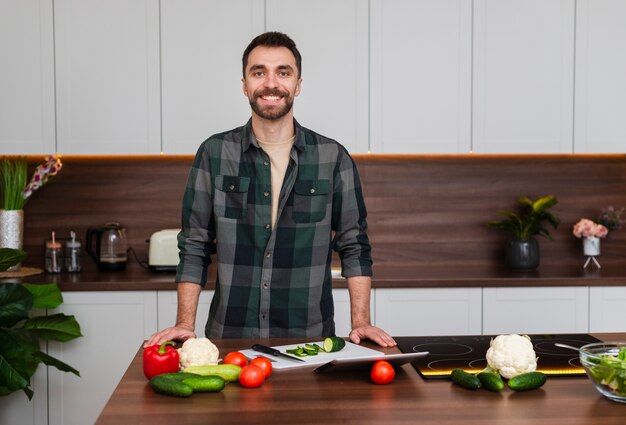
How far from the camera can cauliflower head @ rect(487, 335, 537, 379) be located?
5.41 feet

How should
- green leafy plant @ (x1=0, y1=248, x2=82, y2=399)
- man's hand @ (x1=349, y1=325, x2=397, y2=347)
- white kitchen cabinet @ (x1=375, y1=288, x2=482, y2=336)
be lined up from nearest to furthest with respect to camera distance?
man's hand @ (x1=349, y1=325, x2=397, y2=347) < green leafy plant @ (x1=0, y1=248, x2=82, y2=399) < white kitchen cabinet @ (x1=375, y1=288, x2=482, y2=336)

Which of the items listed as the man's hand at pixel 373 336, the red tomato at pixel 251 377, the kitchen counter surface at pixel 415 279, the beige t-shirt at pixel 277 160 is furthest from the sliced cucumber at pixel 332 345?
the kitchen counter surface at pixel 415 279

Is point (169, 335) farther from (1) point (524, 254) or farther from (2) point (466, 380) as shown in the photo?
(1) point (524, 254)

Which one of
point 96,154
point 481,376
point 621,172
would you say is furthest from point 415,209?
point 481,376

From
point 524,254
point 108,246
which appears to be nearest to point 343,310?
point 524,254

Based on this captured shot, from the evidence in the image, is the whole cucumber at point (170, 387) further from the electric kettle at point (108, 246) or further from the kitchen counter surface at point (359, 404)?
the electric kettle at point (108, 246)

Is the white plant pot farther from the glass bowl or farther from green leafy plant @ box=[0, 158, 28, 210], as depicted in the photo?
green leafy plant @ box=[0, 158, 28, 210]

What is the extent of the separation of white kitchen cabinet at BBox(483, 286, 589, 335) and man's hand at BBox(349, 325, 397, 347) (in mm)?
1628

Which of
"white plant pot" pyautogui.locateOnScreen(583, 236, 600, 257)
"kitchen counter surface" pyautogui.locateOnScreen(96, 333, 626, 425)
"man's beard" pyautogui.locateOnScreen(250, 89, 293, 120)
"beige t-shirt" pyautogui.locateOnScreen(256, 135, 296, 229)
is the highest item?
"man's beard" pyautogui.locateOnScreen(250, 89, 293, 120)

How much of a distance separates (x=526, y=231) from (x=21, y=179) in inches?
99.3

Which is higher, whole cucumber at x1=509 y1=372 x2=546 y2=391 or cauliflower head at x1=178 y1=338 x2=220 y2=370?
cauliflower head at x1=178 y1=338 x2=220 y2=370

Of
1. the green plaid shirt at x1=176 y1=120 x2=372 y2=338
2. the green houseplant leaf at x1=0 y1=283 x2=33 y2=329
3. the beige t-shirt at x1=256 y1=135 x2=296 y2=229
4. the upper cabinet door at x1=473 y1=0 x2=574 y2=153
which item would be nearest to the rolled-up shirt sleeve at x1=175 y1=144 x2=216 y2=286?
the green plaid shirt at x1=176 y1=120 x2=372 y2=338

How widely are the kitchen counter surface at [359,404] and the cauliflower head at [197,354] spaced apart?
9cm

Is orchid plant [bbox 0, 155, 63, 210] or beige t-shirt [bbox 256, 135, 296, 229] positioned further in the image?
orchid plant [bbox 0, 155, 63, 210]
